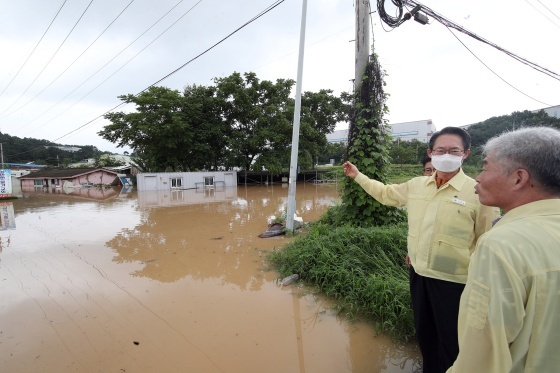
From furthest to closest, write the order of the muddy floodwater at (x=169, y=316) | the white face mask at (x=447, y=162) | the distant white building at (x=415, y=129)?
the distant white building at (x=415, y=129) < the muddy floodwater at (x=169, y=316) < the white face mask at (x=447, y=162)

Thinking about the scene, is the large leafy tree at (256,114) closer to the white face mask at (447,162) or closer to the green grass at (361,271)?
the green grass at (361,271)

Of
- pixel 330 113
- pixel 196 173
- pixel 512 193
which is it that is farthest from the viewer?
pixel 330 113

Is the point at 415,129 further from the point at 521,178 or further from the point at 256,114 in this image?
the point at 521,178

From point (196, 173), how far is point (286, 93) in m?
11.6

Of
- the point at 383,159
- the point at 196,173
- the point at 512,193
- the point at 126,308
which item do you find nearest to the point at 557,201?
the point at 512,193

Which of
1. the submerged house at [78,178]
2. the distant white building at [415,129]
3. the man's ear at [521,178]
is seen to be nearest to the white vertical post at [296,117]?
the man's ear at [521,178]

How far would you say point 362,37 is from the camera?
233 inches

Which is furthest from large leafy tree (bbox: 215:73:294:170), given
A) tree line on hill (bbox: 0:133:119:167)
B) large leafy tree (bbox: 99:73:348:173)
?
tree line on hill (bbox: 0:133:119:167)

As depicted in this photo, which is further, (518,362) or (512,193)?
(512,193)

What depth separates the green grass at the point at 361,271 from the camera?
10.2ft

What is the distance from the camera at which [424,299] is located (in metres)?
1.96

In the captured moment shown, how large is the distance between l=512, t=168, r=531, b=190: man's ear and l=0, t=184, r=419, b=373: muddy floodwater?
2314 mm

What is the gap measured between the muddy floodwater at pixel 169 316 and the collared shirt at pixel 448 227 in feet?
4.35

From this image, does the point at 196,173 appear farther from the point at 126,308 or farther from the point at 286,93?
the point at 126,308
